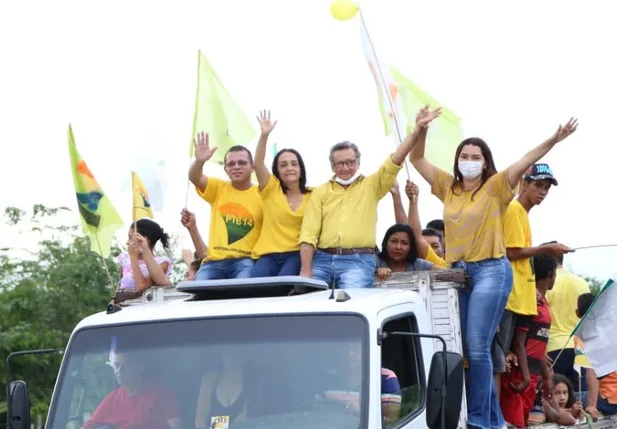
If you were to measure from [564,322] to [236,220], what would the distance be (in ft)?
10.6

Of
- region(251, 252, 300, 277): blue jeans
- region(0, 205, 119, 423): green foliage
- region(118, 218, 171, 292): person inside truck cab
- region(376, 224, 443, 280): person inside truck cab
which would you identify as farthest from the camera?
region(0, 205, 119, 423): green foliage

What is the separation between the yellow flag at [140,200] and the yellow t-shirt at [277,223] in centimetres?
199

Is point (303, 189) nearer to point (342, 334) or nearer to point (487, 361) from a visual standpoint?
point (487, 361)

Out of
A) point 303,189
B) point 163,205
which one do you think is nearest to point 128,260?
point 163,205

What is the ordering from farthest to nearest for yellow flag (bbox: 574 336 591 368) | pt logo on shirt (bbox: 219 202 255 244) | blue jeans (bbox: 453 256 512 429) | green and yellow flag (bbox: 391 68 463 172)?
green and yellow flag (bbox: 391 68 463 172)
yellow flag (bbox: 574 336 591 368)
pt logo on shirt (bbox: 219 202 255 244)
blue jeans (bbox: 453 256 512 429)

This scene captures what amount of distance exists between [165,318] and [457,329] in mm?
2016

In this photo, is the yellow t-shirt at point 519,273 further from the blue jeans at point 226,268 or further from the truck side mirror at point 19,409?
the truck side mirror at point 19,409

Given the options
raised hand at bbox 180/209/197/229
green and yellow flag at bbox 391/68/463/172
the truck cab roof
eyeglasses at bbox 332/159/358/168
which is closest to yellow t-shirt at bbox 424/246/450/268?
green and yellow flag at bbox 391/68/463/172

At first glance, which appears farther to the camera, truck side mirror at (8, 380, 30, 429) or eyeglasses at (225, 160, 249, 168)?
eyeglasses at (225, 160, 249, 168)

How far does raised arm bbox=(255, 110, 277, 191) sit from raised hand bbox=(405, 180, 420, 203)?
1.25 meters

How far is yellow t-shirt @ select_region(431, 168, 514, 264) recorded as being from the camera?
8.12 meters

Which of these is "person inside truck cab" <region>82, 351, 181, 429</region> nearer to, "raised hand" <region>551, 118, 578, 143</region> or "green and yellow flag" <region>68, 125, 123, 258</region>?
"raised hand" <region>551, 118, 578, 143</region>

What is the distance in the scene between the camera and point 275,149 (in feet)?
38.9

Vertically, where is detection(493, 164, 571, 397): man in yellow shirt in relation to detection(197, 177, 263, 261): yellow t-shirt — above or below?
below
